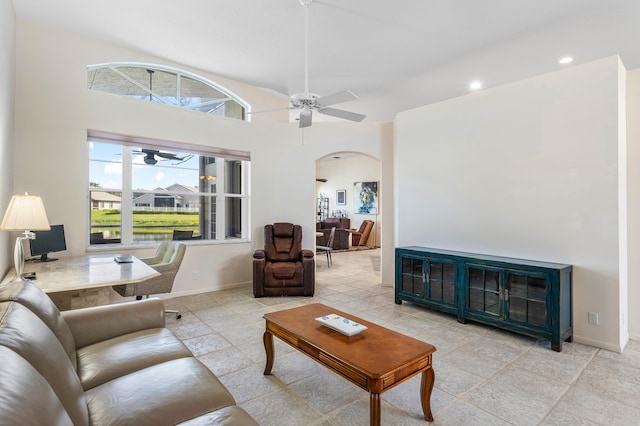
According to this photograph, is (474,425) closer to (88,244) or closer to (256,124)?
(88,244)

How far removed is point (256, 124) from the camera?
5.60m

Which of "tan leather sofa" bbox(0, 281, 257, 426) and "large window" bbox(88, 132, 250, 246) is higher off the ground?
"large window" bbox(88, 132, 250, 246)

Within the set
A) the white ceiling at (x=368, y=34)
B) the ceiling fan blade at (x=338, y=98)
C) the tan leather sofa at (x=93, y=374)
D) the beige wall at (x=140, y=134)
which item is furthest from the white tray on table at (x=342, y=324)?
the beige wall at (x=140, y=134)

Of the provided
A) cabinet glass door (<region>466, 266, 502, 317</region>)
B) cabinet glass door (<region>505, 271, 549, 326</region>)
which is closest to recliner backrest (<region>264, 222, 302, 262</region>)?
cabinet glass door (<region>466, 266, 502, 317</region>)

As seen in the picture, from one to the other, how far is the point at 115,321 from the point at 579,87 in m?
4.71

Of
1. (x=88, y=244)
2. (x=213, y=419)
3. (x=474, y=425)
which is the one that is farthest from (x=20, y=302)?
(x=88, y=244)

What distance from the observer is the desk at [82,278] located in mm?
2486

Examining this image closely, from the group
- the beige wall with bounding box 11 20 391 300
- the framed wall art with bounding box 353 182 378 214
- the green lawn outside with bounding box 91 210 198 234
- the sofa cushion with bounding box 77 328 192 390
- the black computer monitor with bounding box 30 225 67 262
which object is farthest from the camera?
the framed wall art with bounding box 353 182 378 214

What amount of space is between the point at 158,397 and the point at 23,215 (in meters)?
2.10

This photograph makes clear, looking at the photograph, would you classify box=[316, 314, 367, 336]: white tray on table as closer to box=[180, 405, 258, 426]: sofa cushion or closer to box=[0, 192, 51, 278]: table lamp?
box=[180, 405, 258, 426]: sofa cushion

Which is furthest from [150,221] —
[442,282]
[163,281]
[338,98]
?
[442,282]

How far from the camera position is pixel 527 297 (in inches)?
131

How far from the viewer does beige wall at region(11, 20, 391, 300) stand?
378 centimetres

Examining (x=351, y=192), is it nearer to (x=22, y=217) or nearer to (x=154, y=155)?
(x=154, y=155)
